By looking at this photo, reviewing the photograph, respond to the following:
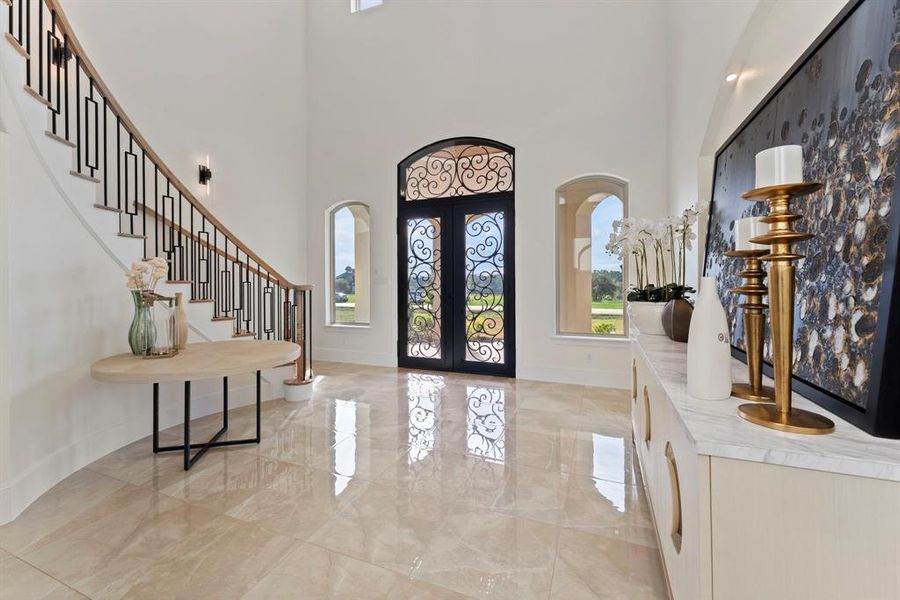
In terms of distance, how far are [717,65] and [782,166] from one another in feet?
6.73

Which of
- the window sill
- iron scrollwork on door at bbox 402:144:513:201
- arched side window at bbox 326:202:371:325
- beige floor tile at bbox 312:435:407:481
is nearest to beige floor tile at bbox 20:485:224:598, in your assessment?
beige floor tile at bbox 312:435:407:481

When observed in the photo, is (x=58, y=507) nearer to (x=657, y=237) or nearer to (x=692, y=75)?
(x=657, y=237)

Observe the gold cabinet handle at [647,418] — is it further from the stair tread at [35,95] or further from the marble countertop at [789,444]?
the stair tread at [35,95]

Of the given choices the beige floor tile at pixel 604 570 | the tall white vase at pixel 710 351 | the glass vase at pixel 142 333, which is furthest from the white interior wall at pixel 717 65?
the glass vase at pixel 142 333

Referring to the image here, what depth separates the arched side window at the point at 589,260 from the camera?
15.2 ft

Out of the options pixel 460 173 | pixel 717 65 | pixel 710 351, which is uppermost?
pixel 460 173

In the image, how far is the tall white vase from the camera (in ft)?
3.46

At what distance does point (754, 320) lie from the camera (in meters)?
1.02

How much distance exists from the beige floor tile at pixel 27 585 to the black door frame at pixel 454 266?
4104 millimetres

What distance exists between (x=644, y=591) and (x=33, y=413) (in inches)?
121

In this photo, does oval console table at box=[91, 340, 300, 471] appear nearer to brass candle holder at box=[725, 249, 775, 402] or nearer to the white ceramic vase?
the white ceramic vase

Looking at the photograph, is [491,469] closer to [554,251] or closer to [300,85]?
[554,251]

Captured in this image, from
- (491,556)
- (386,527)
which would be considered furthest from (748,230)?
(386,527)

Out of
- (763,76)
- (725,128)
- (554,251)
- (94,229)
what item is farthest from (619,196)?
(94,229)
